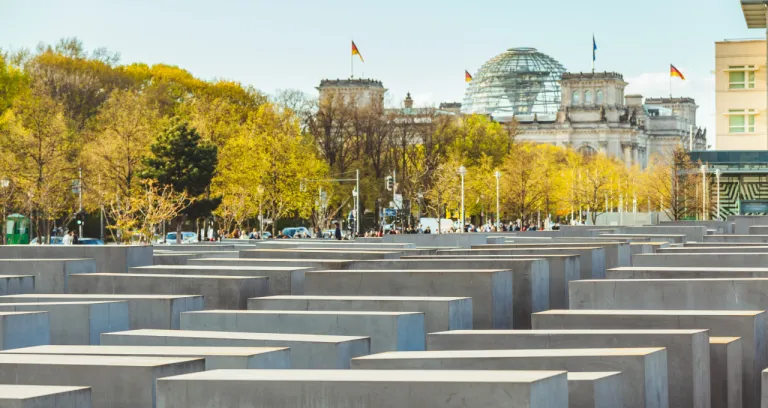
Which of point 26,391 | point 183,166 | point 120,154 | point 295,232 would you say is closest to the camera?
point 26,391

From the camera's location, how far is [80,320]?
1653cm

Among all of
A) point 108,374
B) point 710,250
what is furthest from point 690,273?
point 108,374

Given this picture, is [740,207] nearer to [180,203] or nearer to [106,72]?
[180,203]

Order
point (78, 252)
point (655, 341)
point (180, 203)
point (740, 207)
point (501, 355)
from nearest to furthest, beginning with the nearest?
1. point (501, 355)
2. point (655, 341)
3. point (78, 252)
4. point (180, 203)
5. point (740, 207)

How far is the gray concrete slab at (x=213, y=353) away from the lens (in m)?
11.7

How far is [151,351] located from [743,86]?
Answer: 60718mm

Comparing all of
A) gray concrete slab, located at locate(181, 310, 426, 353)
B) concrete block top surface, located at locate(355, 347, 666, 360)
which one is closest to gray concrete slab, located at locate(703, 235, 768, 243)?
gray concrete slab, located at locate(181, 310, 426, 353)

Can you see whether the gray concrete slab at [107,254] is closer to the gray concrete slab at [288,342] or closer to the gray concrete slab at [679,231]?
the gray concrete slab at [288,342]

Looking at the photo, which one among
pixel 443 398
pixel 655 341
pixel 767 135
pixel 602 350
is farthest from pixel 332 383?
pixel 767 135

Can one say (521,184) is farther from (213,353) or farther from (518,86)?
(518,86)

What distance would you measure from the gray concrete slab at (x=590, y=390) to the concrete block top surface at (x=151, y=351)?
304 cm

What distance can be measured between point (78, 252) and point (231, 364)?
1597cm

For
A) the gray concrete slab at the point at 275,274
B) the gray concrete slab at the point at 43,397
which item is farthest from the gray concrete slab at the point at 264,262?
the gray concrete slab at the point at 43,397

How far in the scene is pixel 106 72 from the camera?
Result: 3578 inches
